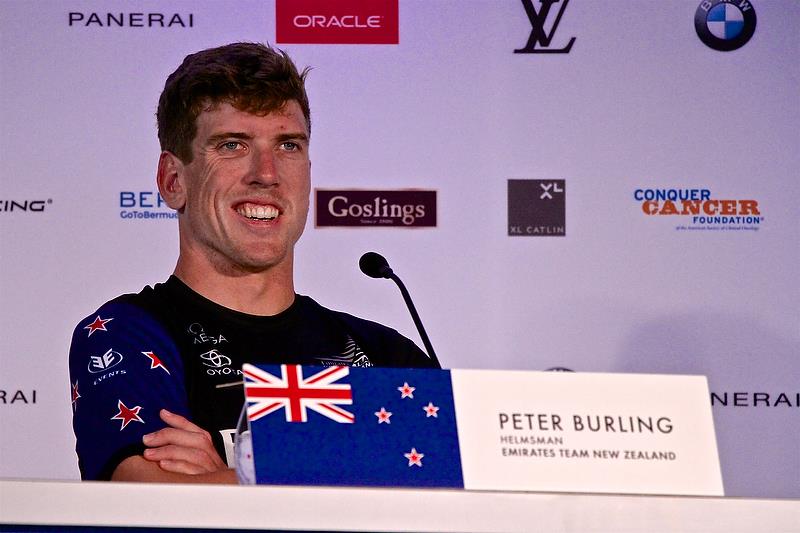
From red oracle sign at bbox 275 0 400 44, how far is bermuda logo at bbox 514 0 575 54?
50cm

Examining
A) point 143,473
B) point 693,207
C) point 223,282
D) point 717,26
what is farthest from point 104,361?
point 717,26

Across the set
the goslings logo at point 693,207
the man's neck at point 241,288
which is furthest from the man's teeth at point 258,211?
the goslings logo at point 693,207

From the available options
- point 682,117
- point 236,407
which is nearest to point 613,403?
point 236,407

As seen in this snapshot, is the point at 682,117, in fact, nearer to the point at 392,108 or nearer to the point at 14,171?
the point at 392,108

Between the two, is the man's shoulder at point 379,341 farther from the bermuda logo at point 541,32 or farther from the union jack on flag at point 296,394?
the union jack on flag at point 296,394

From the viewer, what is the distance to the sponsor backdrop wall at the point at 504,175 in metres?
3.72

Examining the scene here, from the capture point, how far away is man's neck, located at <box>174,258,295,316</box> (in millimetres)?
3234

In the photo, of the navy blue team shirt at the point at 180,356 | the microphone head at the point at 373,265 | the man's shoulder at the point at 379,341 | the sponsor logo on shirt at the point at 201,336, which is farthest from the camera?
the microphone head at the point at 373,265

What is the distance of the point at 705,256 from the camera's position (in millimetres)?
3785

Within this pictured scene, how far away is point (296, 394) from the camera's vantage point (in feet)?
4.66

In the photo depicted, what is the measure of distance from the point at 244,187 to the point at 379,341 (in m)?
0.70

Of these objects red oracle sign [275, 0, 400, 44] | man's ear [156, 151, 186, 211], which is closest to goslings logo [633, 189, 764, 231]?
red oracle sign [275, 0, 400, 44]

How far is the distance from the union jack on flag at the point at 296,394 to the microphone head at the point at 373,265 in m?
2.20

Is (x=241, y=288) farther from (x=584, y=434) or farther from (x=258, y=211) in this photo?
(x=584, y=434)
